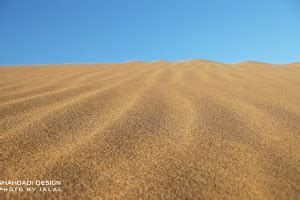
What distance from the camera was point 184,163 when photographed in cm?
152

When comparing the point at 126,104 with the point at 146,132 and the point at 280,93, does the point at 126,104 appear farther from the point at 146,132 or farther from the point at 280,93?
the point at 280,93

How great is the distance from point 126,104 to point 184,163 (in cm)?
125

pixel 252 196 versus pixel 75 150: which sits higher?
pixel 75 150

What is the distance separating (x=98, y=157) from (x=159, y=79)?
108 inches

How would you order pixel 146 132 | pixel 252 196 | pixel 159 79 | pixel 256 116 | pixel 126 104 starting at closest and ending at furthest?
pixel 252 196 < pixel 146 132 < pixel 256 116 < pixel 126 104 < pixel 159 79

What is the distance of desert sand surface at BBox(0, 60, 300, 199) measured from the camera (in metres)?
1.31

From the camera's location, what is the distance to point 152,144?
177cm

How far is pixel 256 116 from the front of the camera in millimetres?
2412

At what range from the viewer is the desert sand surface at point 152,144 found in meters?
1.31

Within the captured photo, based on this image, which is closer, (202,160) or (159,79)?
(202,160)

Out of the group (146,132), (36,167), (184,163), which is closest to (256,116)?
(146,132)

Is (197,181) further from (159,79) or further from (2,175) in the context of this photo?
(159,79)

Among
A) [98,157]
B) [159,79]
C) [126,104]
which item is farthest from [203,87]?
[98,157]

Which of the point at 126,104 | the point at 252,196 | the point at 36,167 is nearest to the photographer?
the point at 252,196
